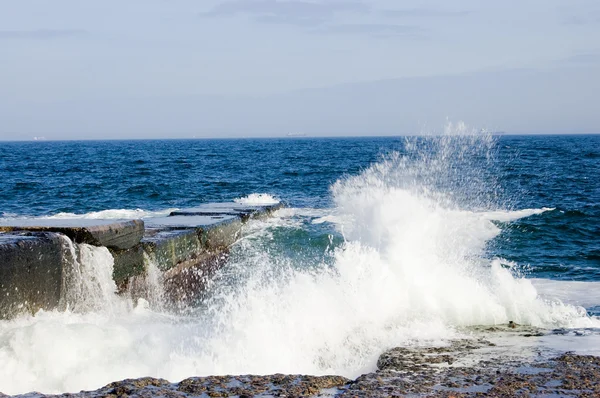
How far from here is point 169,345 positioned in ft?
15.0

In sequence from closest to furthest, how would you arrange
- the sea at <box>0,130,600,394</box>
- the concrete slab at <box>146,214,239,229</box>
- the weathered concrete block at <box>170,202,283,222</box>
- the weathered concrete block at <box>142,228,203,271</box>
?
the sea at <box>0,130,600,394</box> < the weathered concrete block at <box>142,228,203,271</box> < the concrete slab at <box>146,214,239,229</box> < the weathered concrete block at <box>170,202,283,222</box>

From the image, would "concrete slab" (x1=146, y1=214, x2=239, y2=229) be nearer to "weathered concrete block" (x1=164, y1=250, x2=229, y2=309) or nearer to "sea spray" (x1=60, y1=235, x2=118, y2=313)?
"weathered concrete block" (x1=164, y1=250, x2=229, y2=309)

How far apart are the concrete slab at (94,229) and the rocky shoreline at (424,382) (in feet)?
8.39

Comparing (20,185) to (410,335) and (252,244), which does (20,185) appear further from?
(410,335)

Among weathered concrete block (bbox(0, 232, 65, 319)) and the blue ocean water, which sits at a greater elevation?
weathered concrete block (bbox(0, 232, 65, 319))

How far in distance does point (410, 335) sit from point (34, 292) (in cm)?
280

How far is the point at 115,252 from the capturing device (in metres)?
6.12

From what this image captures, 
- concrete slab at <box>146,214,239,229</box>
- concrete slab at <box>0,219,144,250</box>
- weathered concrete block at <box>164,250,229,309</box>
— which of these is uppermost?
concrete slab at <box>0,219,144,250</box>

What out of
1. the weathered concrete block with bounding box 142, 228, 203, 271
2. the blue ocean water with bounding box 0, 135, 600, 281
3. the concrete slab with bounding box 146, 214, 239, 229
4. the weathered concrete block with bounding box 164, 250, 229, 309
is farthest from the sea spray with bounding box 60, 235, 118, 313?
the blue ocean water with bounding box 0, 135, 600, 281

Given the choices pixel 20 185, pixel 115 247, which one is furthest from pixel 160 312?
pixel 20 185

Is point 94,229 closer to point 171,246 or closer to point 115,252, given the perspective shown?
point 115,252

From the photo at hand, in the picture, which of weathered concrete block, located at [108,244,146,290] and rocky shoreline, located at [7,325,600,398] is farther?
weathered concrete block, located at [108,244,146,290]

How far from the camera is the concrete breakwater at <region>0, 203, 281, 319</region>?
190 inches

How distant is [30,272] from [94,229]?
92cm
